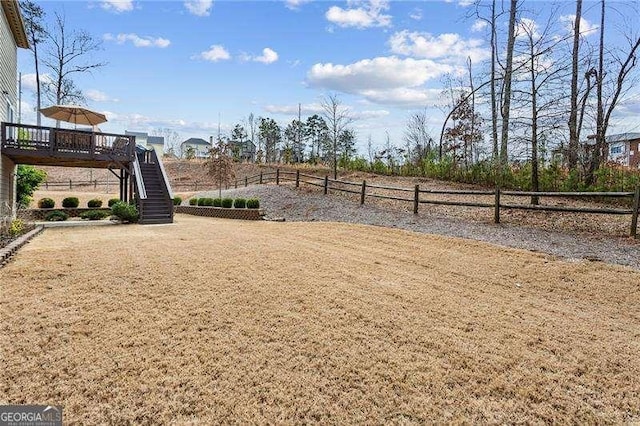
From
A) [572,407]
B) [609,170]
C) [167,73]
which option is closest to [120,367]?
[572,407]

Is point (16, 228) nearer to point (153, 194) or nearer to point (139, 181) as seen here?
point (139, 181)

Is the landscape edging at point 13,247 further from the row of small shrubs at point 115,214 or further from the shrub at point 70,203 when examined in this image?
the shrub at point 70,203

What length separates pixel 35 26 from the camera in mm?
24234

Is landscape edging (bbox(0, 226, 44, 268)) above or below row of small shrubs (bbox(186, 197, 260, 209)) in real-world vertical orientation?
below

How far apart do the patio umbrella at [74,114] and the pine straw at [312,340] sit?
377 inches

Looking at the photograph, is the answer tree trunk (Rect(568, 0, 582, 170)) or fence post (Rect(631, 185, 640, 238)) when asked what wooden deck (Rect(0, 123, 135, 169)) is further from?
→ tree trunk (Rect(568, 0, 582, 170))

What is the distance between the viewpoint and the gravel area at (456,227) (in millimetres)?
7180

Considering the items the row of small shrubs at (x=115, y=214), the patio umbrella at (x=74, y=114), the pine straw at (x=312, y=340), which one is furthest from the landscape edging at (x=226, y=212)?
the pine straw at (x=312, y=340)

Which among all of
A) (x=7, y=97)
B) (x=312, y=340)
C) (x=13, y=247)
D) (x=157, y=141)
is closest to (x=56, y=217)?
(x=7, y=97)

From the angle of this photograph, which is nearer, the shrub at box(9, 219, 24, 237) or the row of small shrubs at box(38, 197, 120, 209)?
the shrub at box(9, 219, 24, 237)

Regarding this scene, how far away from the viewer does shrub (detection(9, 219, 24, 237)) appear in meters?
7.89

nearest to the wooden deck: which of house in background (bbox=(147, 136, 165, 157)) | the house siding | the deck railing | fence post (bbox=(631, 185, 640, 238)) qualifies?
the deck railing

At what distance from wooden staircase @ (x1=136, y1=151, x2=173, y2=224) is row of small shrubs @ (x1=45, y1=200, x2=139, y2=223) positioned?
10.0 inches

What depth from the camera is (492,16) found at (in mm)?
13898
